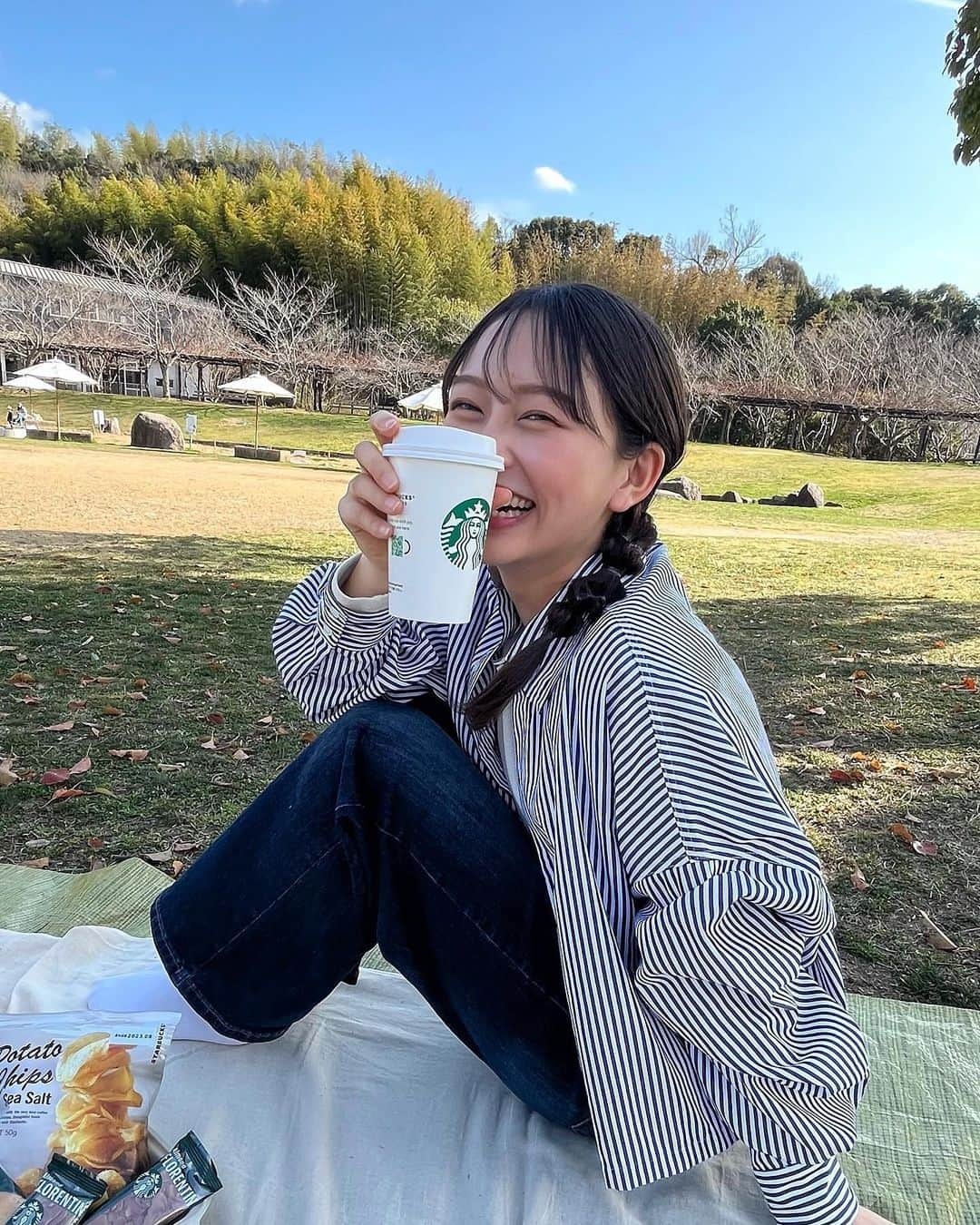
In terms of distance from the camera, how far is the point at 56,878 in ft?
7.06

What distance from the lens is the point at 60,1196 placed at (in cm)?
100

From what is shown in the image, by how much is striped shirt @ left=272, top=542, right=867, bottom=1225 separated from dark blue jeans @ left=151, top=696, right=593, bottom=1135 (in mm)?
95

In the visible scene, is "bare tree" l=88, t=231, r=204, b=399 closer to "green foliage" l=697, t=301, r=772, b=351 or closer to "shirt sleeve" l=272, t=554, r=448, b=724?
"green foliage" l=697, t=301, r=772, b=351

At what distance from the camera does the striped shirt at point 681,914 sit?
0.95 m

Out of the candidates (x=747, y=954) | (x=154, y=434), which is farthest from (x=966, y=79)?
(x=154, y=434)

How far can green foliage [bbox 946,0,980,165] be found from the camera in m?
3.51

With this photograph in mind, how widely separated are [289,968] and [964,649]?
4682 mm

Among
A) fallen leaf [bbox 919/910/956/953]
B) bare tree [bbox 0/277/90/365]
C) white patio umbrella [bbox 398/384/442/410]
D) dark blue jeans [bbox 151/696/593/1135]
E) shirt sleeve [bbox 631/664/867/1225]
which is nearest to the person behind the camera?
shirt sleeve [bbox 631/664/867/1225]

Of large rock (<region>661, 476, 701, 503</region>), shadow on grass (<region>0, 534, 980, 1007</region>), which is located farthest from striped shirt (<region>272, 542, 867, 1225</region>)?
large rock (<region>661, 476, 701, 503</region>)

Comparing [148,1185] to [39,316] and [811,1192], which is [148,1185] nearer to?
[811,1192]

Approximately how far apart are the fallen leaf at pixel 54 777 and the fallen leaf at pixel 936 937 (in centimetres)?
245

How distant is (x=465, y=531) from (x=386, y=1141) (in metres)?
0.92

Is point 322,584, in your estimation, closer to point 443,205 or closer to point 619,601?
point 619,601

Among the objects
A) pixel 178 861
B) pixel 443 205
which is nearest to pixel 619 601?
pixel 178 861
